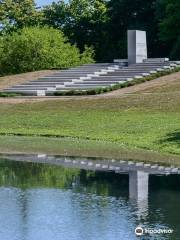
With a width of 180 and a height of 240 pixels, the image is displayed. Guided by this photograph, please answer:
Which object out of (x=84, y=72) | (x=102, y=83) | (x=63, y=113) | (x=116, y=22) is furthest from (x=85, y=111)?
(x=116, y=22)

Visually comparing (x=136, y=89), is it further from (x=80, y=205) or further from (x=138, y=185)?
(x=80, y=205)

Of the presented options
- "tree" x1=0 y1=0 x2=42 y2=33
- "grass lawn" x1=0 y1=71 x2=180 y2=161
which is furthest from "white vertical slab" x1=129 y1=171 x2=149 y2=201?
"tree" x1=0 y1=0 x2=42 y2=33

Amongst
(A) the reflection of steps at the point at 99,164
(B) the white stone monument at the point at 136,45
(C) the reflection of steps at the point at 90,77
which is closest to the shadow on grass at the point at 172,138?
(A) the reflection of steps at the point at 99,164

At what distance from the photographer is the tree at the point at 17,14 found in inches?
2399

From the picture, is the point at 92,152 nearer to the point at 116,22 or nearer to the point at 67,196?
the point at 67,196

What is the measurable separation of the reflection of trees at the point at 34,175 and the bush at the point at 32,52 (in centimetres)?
2994

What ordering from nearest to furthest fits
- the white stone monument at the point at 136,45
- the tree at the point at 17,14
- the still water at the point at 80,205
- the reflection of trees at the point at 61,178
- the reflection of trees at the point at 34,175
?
1. the still water at the point at 80,205
2. the reflection of trees at the point at 61,178
3. the reflection of trees at the point at 34,175
4. the white stone monument at the point at 136,45
5. the tree at the point at 17,14

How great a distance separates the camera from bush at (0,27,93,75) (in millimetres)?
48938

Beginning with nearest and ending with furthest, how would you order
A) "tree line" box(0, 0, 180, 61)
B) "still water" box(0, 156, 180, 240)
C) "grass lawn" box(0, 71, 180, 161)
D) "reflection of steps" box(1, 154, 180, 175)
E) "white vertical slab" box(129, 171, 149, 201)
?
1. "still water" box(0, 156, 180, 240)
2. "white vertical slab" box(129, 171, 149, 201)
3. "reflection of steps" box(1, 154, 180, 175)
4. "grass lawn" box(0, 71, 180, 161)
5. "tree line" box(0, 0, 180, 61)

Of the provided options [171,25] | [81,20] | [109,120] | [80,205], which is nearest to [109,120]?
[109,120]

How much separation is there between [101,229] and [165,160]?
7.91m

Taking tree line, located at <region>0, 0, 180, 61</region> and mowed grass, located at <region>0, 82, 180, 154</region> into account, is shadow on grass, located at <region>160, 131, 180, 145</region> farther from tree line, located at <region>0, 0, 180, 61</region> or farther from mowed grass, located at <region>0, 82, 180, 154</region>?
tree line, located at <region>0, 0, 180, 61</region>

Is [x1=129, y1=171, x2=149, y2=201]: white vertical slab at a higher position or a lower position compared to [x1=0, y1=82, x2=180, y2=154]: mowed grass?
higher

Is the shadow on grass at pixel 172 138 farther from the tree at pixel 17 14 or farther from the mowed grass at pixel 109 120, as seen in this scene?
the tree at pixel 17 14
